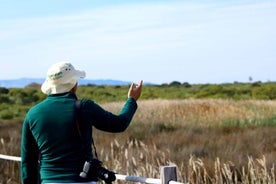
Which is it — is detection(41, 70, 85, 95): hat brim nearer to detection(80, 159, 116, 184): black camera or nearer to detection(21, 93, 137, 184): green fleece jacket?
detection(21, 93, 137, 184): green fleece jacket

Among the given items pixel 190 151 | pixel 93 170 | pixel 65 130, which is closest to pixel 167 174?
pixel 93 170

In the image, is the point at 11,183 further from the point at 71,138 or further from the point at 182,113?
the point at 182,113

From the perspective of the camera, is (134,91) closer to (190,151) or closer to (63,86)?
(63,86)

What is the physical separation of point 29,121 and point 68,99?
31cm

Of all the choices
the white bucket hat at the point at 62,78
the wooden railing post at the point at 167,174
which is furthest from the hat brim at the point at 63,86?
the wooden railing post at the point at 167,174

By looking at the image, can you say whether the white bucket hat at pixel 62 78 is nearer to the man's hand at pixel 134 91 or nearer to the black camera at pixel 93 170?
the man's hand at pixel 134 91

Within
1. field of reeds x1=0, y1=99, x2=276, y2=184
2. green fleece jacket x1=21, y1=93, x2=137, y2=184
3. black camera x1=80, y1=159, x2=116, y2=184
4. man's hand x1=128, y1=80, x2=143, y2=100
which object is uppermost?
man's hand x1=128, y1=80, x2=143, y2=100

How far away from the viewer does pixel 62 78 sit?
14.9ft

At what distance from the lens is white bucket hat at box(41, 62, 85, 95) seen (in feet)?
14.9

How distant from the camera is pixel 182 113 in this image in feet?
95.6

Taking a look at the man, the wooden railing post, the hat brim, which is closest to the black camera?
the man

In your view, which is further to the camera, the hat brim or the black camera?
the hat brim

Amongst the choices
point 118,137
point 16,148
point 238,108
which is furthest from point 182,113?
point 16,148

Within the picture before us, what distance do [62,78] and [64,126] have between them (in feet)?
1.09
